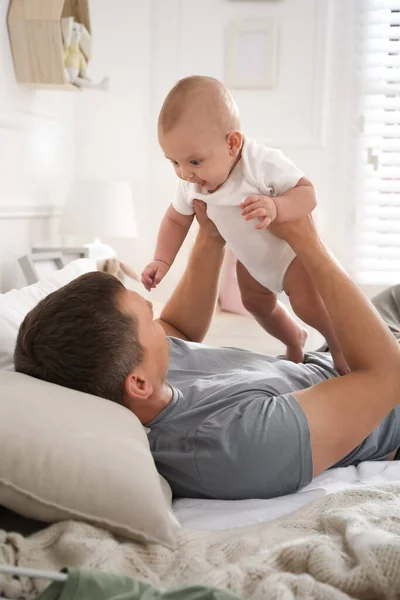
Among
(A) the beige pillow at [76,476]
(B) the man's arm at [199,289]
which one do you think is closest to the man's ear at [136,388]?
(A) the beige pillow at [76,476]

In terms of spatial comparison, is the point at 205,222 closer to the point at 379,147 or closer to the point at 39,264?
the point at 39,264

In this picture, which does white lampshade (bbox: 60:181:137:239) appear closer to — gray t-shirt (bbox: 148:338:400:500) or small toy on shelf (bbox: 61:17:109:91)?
small toy on shelf (bbox: 61:17:109:91)

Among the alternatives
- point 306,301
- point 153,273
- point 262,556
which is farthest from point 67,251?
point 262,556

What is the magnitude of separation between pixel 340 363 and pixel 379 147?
9.11 feet

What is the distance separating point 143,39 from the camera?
4.10 meters

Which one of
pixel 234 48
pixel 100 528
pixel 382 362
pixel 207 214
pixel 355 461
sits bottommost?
pixel 355 461

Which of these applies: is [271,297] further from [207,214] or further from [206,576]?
[206,576]

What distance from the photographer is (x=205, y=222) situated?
1756 mm

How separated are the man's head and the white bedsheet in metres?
0.19

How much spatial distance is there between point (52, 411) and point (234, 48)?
3435 millimetres

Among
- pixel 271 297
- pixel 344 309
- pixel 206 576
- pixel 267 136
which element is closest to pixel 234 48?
pixel 267 136

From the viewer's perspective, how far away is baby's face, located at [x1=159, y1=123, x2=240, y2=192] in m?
1.62

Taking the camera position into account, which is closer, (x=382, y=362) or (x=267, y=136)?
(x=382, y=362)

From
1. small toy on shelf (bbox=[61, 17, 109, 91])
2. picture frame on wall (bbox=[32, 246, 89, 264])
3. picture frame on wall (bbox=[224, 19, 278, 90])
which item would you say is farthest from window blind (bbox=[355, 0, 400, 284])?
picture frame on wall (bbox=[32, 246, 89, 264])
